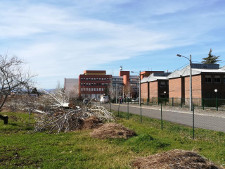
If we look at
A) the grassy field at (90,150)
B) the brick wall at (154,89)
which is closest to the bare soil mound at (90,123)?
the grassy field at (90,150)

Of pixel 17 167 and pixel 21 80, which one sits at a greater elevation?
pixel 21 80

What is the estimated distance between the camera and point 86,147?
8.26 metres

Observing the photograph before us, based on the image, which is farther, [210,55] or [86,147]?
[210,55]

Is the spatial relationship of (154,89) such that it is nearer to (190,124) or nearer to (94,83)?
(190,124)

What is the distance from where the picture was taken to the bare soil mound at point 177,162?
514cm

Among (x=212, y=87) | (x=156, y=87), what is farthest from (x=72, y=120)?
(x=156, y=87)

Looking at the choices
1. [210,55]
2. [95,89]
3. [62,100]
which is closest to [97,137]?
[62,100]

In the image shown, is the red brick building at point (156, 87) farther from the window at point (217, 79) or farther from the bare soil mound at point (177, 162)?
the bare soil mound at point (177, 162)

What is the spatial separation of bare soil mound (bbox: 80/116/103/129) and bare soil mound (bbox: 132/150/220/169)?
736 centimetres

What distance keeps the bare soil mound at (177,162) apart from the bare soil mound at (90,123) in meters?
7.36

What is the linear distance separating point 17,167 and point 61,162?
1110 millimetres

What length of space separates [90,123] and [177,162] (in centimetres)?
842

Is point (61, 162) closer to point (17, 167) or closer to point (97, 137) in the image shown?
point (17, 167)

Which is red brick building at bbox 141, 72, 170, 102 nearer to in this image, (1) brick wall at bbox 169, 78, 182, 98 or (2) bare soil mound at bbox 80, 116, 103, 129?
(1) brick wall at bbox 169, 78, 182, 98
